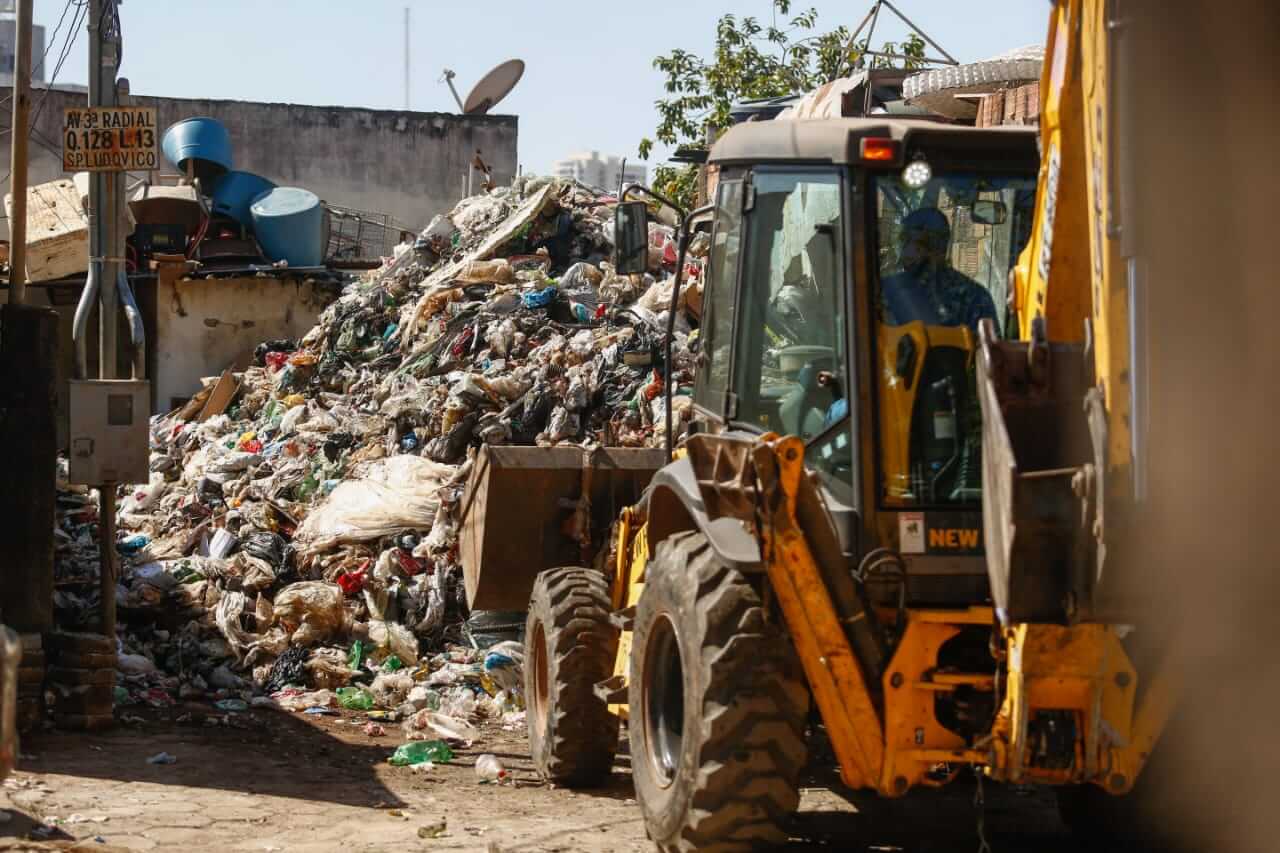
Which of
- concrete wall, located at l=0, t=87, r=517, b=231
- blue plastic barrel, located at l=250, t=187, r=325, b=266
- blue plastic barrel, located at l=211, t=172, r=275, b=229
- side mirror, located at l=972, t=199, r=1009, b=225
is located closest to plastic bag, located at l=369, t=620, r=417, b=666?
side mirror, located at l=972, t=199, r=1009, b=225

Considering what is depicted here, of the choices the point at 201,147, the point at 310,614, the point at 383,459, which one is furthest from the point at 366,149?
the point at 310,614

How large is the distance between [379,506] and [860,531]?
7161mm

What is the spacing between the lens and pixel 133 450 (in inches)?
365

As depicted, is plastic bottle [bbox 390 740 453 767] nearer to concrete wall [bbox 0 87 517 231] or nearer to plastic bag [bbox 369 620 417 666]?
plastic bag [bbox 369 620 417 666]

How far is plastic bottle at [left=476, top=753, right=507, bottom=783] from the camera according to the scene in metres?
8.02

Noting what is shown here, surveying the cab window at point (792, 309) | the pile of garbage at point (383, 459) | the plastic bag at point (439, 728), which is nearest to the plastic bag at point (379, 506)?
the pile of garbage at point (383, 459)

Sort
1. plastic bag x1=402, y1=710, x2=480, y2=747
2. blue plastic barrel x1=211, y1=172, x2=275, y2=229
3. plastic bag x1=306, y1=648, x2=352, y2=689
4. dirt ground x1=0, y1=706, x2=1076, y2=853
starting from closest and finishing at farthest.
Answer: dirt ground x1=0, y1=706, x2=1076, y2=853 → plastic bag x1=402, y1=710, x2=480, y2=747 → plastic bag x1=306, y1=648, x2=352, y2=689 → blue plastic barrel x1=211, y1=172, x2=275, y2=229

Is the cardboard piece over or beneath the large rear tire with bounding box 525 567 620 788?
over

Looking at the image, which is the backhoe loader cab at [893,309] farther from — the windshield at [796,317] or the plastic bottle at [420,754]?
the plastic bottle at [420,754]

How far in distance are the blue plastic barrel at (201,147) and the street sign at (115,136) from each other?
13785 millimetres

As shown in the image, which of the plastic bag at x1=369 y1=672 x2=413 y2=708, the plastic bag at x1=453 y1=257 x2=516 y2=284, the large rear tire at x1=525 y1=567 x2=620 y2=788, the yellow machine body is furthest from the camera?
the plastic bag at x1=453 y1=257 x2=516 y2=284

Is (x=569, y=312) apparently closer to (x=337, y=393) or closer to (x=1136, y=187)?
(x=337, y=393)

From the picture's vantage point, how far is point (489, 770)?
805cm

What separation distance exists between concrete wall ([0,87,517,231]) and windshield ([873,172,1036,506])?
2660cm
